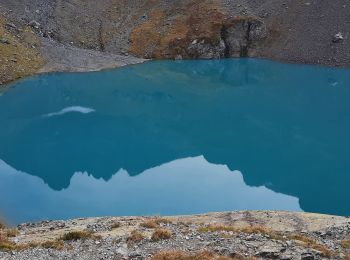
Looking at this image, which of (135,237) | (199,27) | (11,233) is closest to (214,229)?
(135,237)

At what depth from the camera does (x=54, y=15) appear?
97938mm

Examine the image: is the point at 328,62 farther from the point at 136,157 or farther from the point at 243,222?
the point at 243,222

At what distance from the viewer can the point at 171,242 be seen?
21297mm

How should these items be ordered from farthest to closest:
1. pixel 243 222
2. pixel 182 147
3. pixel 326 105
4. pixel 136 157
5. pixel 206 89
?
pixel 206 89, pixel 326 105, pixel 182 147, pixel 136 157, pixel 243 222

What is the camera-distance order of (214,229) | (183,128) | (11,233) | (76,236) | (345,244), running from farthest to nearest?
(183,128) → (11,233) → (214,229) → (76,236) → (345,244)

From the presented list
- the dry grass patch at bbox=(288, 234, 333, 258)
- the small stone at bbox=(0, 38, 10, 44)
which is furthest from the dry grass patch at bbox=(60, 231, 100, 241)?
the small stone at bbox=(0, 38, 10, 44)

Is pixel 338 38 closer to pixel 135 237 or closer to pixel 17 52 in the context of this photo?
pixel 17 52

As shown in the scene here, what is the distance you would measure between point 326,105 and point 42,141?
38.2 m

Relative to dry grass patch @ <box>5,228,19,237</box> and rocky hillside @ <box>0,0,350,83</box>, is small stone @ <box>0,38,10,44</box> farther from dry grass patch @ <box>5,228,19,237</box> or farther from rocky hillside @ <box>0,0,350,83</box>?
dry grass patch @ <box>5,228,19,237</box>

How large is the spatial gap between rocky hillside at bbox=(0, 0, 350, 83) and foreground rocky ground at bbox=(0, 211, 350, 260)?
68673 mm

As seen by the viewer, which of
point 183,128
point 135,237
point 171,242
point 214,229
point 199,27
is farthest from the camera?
point 199,27

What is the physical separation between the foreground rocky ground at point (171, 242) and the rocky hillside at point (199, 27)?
2704 inches

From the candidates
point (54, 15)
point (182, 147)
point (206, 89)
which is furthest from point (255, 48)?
point (182, 147)

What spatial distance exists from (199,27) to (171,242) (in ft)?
265
